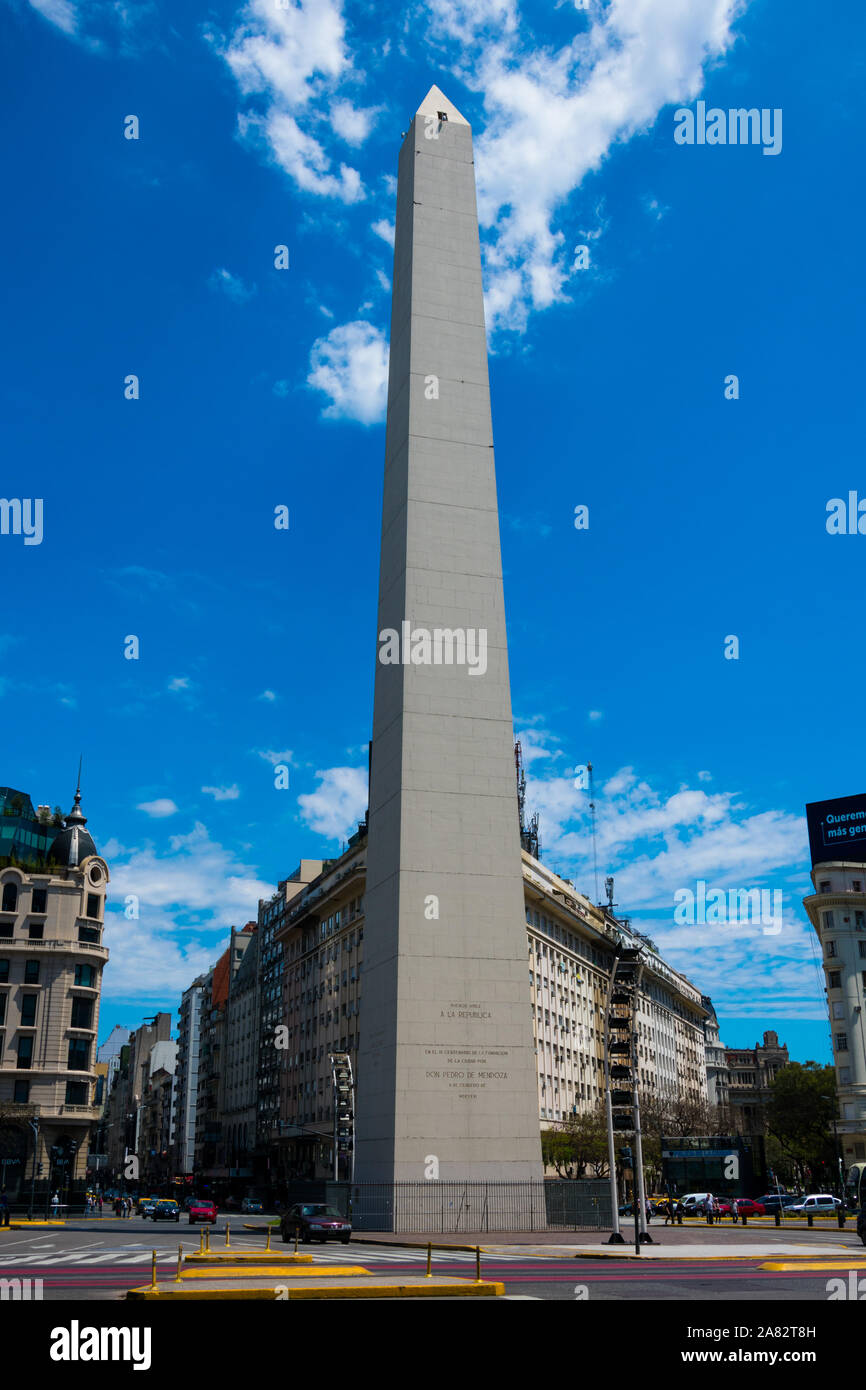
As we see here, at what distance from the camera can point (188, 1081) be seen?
545 ft

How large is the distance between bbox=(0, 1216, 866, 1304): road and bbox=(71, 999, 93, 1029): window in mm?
49420

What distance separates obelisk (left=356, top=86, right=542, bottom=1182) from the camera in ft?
133

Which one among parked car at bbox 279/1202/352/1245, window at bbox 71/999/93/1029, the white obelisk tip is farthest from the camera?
window at bbox 71/999/93/1029

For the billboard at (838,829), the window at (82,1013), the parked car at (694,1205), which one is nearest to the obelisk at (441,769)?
the parked car at (694,1205)

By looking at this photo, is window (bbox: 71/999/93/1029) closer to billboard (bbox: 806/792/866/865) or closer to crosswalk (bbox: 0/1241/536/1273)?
crosswalk (bbox: 0/1241/536/1273)

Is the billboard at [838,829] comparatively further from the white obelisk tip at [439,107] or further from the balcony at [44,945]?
the white obelisk tip at [439,107]

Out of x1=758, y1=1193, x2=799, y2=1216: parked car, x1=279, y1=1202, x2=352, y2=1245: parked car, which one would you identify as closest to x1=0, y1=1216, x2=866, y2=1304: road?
x1=279, y1=1202, x2=352, y2=1245: parked car

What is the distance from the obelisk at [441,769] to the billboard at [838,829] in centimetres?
6575

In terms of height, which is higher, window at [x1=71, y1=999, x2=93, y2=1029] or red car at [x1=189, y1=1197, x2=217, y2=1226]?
window at [x1=71, y1=999, x2=93, y2=1029]

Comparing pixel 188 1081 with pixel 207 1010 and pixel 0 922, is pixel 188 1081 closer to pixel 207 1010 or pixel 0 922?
pixel 207 1010

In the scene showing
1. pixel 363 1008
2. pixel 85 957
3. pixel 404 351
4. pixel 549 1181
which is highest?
pixel 404 351

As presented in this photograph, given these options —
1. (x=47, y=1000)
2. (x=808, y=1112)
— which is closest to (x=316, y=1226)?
(x=47, y=1000)
